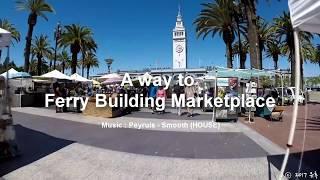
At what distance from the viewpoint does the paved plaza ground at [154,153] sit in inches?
268

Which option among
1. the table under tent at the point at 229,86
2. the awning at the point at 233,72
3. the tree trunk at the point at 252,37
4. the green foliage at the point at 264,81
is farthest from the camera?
the green foliage at the point at 264,81

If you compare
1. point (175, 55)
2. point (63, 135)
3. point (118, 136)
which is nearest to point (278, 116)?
point (118, 136)

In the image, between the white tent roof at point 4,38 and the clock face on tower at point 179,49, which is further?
the clock face on tower at point 179,49

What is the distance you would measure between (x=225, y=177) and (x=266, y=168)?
105 centimetres

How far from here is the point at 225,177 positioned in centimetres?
648

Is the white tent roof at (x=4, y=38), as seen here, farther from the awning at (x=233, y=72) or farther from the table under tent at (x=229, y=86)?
the awning at (x=233, y=72)

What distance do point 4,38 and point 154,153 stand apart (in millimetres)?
4280

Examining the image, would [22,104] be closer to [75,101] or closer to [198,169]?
[75,101]

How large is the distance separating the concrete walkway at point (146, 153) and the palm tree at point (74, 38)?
35.7m

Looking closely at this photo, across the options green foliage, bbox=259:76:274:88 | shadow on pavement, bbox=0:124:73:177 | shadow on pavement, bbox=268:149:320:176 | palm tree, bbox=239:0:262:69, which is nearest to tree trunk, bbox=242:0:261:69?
palm tree, bbox=239:0:262:69

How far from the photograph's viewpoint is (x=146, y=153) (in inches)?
341

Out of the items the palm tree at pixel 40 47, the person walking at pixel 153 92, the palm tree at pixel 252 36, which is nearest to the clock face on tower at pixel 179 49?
the palm tree at pixel 40 47

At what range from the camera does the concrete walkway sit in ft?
22.2

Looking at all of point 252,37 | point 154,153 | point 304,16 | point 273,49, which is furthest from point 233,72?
point 273,49
